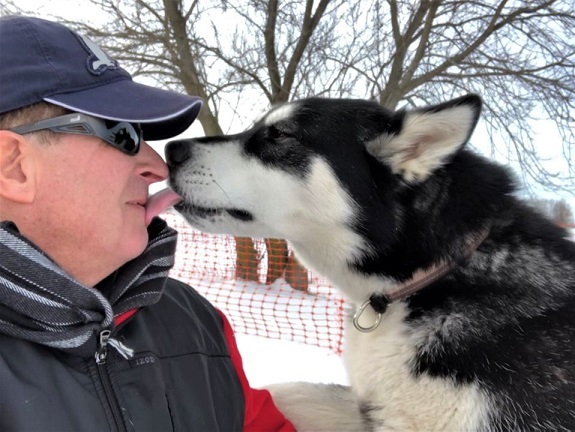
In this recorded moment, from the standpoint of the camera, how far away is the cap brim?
1270 mm

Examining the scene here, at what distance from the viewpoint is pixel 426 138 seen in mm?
2086

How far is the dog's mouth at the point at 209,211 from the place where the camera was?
212 centimetres

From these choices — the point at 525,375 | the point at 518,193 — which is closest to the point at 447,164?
the point at 518,193

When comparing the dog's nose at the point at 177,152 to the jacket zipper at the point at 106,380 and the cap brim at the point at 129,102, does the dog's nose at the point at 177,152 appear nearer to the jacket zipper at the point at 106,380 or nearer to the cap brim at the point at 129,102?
the cap brim at the point at 129,102

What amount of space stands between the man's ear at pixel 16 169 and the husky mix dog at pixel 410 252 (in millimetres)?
880

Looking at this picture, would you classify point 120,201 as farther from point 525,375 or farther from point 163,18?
point 163,18

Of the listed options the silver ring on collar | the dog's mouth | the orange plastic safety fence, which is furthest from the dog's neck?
the orange plastic safety fence

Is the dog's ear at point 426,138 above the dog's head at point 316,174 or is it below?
above

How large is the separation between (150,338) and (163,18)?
8.03 metres

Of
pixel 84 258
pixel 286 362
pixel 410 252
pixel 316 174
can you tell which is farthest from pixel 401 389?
pixel 286 362

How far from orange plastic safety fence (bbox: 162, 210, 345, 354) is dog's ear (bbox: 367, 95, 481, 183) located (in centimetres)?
310

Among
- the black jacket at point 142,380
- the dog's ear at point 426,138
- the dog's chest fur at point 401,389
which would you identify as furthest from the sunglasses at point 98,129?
the dog's chest fur at point 401,389

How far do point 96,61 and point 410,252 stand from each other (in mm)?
1437

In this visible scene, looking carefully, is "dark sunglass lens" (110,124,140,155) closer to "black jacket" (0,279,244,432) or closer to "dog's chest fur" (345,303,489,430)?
"black jacket" (0,279,244,432)
